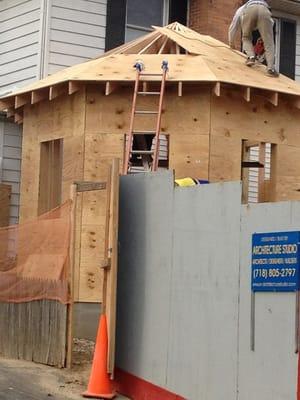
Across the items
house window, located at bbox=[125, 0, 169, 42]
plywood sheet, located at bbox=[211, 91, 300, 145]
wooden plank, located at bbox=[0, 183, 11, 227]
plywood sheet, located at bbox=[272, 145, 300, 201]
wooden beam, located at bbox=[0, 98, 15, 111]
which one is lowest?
wooden plank, located at bbox=[0, 183, 11, 227]

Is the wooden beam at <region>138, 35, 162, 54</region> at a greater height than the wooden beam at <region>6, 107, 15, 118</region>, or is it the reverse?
the wooden beam at <region>138, 35, 162, 54</region>

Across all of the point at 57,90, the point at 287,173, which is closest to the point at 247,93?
the point at 287,173

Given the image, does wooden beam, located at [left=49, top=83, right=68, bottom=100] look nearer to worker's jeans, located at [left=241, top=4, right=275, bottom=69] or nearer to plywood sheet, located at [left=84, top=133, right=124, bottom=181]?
plywood sheet, located at [left=84, top=133, right=124, bottom=181]

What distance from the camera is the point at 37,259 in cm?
Answer: 1024

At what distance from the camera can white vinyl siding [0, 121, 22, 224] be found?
48.6 ft

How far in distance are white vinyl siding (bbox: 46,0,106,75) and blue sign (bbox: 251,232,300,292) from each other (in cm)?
908

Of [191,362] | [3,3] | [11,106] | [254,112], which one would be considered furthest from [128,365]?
[3,3]

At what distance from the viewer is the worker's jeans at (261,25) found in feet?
40.4

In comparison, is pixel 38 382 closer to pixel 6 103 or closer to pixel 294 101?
pixel 6 103

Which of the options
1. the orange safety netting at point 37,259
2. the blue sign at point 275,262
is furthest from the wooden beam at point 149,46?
the blue sign at point 275,262

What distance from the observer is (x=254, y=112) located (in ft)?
38.2

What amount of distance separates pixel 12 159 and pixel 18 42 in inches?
99.4

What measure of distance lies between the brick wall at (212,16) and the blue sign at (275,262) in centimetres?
1058

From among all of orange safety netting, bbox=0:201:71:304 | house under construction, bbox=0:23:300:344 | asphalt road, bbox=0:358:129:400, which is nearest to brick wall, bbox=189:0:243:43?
house under construction, bbox=0:23:300:344
